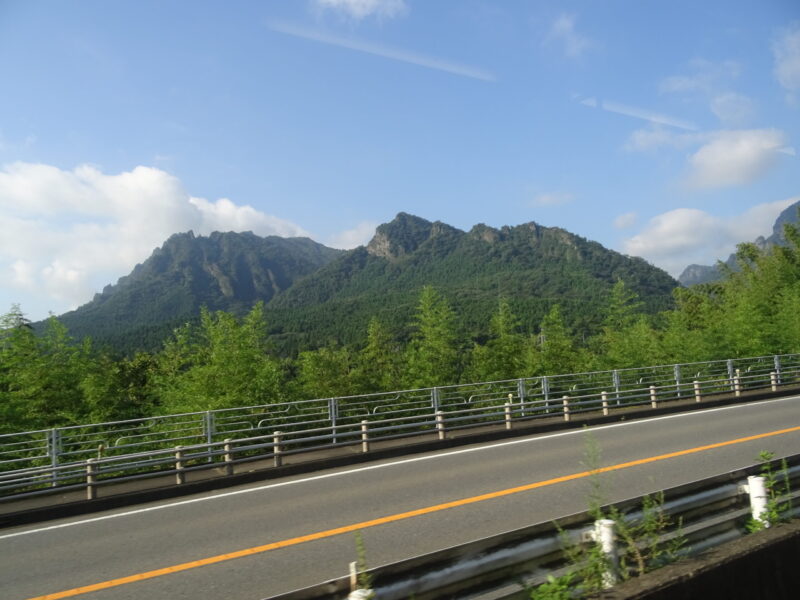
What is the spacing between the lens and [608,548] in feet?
12.3

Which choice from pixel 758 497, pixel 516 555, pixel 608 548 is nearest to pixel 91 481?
pixel 516 555

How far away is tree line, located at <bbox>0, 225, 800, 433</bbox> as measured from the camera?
3003 cm

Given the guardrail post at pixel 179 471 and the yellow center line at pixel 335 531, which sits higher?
the guardrail post at pixel 179 471

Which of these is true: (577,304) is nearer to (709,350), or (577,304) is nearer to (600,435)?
(709,350)

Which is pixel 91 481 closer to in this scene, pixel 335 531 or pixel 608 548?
pixel 335 531

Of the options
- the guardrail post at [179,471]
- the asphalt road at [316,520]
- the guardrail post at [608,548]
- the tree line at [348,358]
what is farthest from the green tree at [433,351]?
the guardrail post at [608,548]

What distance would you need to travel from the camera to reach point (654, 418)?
18.2m

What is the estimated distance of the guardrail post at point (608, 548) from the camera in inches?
147

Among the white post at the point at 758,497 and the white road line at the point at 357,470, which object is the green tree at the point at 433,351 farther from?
the white post at the point at 758,497

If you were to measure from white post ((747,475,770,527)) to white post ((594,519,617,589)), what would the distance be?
1.66m

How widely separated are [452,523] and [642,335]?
40677mm

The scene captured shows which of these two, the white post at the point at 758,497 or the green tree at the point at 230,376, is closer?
A: the white post at the point at 758,497

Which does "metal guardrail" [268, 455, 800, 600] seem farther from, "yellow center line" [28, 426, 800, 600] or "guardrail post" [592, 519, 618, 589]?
"yellow center line" [28, 426, 800, 600]

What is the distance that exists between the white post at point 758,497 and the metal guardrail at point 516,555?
0.07 metres
